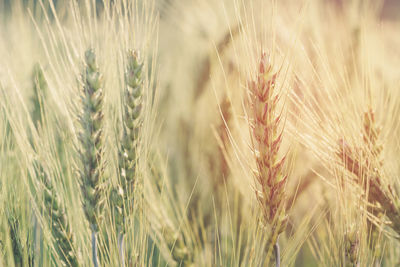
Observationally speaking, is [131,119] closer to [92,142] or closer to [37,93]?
[92,142]

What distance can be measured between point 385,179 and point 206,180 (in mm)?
206

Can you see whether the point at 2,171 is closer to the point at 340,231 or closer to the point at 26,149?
the point at 26,149

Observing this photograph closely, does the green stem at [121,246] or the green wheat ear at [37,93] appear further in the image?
the green wheat ear at [37,93]

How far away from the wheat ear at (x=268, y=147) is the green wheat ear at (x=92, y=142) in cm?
15

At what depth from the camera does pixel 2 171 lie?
0.47 metres

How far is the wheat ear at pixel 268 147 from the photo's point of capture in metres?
0.32

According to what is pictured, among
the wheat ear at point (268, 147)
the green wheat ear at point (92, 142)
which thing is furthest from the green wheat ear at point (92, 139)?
the wheat ear at point (268, 147)

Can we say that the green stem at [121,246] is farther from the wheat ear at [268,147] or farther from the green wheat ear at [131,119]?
the wheat ear at [268,147]

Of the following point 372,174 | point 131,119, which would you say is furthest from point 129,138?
point 372,174

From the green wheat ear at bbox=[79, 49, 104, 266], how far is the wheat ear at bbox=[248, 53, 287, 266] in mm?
146

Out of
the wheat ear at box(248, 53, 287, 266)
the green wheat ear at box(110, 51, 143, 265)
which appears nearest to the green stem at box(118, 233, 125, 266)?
the green wheat ear at box(110, 51, 143, 265)

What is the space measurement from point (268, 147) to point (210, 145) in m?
0.20

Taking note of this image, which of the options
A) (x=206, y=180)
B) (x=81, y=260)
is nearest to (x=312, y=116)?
(x=206, y=180)

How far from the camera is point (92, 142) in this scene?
37 centimetres
